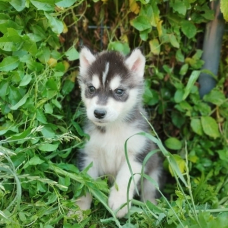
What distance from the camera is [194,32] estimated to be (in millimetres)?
4059

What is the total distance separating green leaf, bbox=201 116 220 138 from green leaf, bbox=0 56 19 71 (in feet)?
6.08

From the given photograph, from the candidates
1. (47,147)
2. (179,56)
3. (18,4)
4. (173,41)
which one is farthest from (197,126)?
(18,4)

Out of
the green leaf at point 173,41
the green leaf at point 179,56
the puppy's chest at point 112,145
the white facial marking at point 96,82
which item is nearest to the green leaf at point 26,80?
the white facial marking at point 96,82

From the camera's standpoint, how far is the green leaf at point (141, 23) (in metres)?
3.78

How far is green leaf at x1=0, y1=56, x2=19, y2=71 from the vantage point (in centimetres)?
331

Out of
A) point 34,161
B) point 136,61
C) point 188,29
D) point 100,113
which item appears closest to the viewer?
point 34,161

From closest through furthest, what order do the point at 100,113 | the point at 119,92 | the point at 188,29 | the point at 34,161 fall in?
the point at 34,161, the point at 100,113, the point at 119,92, the point at 188,29

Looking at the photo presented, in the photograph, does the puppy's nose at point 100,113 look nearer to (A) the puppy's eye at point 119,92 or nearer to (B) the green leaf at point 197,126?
(A) the puppy's eye at point 119,92

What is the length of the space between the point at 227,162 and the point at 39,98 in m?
1.90

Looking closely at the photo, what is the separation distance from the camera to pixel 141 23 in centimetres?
380

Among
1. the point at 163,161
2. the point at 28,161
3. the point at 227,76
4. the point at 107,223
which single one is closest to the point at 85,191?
the point at 107,223

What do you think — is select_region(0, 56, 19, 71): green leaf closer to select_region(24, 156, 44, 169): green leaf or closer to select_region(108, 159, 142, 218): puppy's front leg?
select_region(24, 156, 44, 169): green leaf

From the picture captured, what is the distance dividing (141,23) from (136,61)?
1.25ft

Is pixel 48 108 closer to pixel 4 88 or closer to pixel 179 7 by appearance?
pixel 4 88
